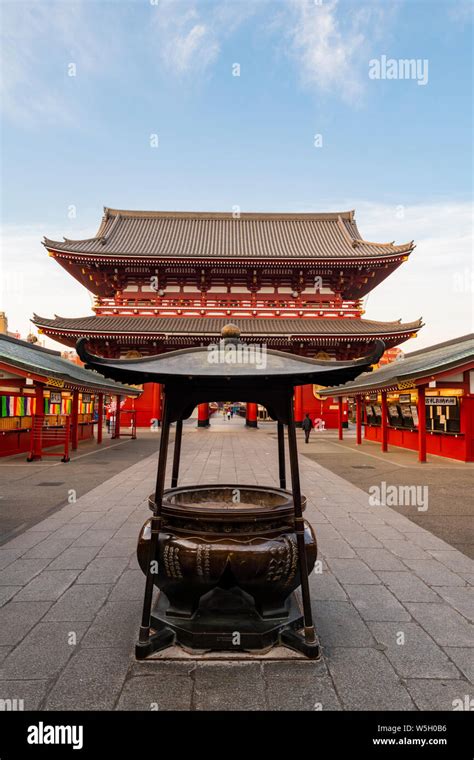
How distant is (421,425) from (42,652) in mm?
12319

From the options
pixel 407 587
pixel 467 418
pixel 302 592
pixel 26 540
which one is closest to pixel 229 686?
pixel 302 592

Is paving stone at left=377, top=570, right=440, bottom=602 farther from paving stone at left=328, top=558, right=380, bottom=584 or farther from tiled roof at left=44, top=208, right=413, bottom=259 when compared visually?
tiled roof at left=44, top=208, right=413, bottom=259

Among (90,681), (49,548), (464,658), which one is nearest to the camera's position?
(90,681)

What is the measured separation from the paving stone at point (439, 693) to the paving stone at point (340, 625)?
1.78 feet

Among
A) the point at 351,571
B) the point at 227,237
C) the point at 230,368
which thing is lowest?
the point at 351,571

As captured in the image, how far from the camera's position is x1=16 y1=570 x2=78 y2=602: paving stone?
4082 mm

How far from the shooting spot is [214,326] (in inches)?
1044

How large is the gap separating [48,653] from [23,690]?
428 mm

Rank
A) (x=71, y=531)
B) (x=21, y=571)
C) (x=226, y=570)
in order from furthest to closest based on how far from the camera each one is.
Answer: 1. (x=71, y=531)
2. (x=21, y=571)
3. (x=226, y=570)

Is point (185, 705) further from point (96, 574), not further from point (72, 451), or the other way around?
point (72, 451)

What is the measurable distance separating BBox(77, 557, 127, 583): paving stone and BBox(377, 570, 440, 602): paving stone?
9.50 ft

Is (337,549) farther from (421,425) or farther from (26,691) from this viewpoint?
(421,425)

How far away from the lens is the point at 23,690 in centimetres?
271

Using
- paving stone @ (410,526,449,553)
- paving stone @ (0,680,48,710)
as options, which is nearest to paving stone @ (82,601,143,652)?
paving stone @ (0,680,48,710)
